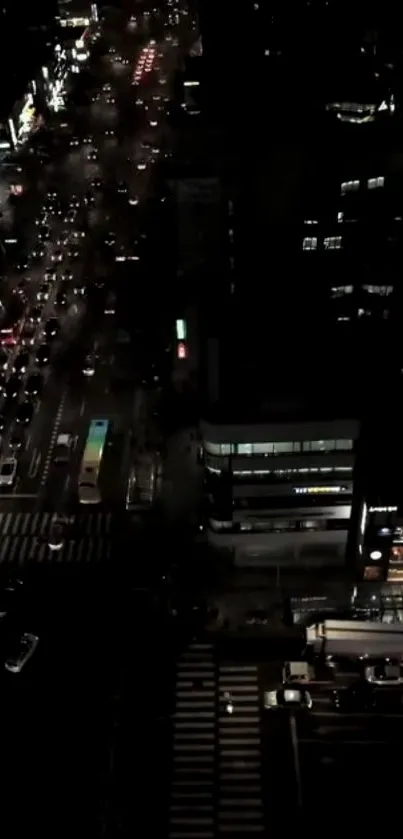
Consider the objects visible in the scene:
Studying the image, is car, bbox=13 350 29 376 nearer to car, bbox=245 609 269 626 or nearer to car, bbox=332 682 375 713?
car, bbox=245 609 269 626

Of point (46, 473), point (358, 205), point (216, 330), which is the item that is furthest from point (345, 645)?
point (358, 205)

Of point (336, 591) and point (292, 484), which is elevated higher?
point (292, 484)

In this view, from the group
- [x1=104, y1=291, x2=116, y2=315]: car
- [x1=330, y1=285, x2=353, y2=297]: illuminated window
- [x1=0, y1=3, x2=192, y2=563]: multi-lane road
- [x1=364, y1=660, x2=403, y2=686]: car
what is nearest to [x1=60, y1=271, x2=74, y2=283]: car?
[x1=0, y1=3, x2=192, y2=563]: multi-lane road

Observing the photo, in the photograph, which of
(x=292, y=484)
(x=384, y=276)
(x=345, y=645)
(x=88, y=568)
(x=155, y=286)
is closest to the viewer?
(x=345, y=645)

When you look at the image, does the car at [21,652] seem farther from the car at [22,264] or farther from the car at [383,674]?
the car at [22,264]

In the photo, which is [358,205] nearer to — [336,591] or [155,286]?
[155,286]

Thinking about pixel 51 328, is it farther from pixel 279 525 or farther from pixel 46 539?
pixel 279 525
